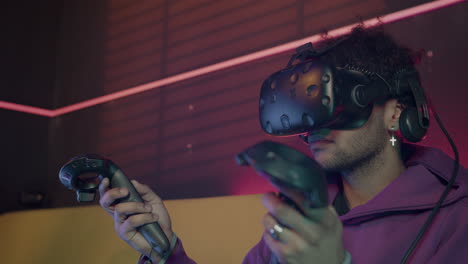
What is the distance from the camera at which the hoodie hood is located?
36.1 inches

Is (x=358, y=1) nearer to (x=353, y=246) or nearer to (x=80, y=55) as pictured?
(x=353, y=246)

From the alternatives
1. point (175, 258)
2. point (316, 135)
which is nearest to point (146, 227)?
point (175, 258)

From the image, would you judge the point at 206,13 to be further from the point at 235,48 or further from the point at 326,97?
the point at 326,97

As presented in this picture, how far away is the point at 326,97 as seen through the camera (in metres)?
0.79

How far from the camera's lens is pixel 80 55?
7.58ft

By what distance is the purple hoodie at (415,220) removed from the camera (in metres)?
0.87

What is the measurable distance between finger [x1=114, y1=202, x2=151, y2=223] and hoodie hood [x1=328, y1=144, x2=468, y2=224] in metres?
0.44

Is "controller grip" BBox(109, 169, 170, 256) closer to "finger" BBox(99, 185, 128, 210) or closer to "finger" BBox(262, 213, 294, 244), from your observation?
"finger" BBox(99, 185, 128, 210)

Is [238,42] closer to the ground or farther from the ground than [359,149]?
farther from the ground

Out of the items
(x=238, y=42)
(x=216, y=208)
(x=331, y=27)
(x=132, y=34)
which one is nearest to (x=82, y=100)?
(x=132, y=34)

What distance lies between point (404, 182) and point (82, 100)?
174 cm

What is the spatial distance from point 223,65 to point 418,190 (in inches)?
40.0

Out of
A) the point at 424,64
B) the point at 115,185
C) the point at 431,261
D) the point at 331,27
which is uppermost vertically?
the point at 331,27

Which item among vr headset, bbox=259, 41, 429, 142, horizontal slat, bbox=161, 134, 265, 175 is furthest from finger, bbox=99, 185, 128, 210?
horizontal slat, bbox=161, 134, 265, 175
